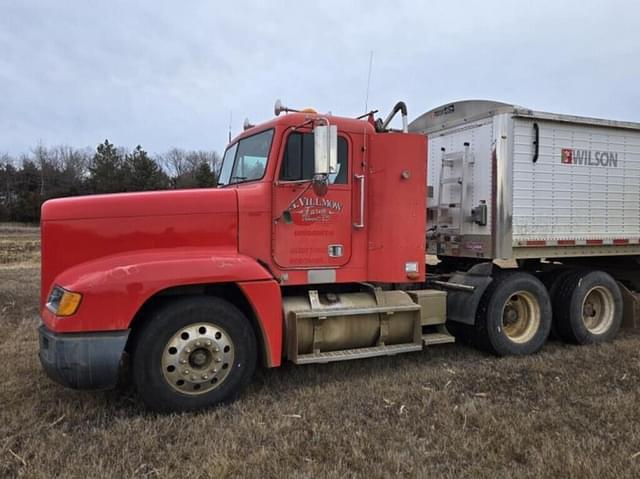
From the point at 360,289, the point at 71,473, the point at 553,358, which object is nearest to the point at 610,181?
the point at 553,358

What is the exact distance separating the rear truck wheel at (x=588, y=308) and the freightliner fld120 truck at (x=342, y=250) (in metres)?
0.02

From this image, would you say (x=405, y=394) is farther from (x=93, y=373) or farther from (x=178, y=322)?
(x=93, y=373)

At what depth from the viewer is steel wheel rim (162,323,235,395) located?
4297mm

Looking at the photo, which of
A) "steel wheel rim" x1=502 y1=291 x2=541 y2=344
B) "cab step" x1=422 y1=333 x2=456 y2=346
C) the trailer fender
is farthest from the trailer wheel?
"cab step" x1=422 y1=333 x2=456 y2=346

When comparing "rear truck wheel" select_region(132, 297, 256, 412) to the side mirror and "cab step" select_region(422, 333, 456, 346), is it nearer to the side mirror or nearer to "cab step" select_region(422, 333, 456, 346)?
the side mirror

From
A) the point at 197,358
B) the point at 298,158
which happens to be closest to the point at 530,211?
the point at 298,158

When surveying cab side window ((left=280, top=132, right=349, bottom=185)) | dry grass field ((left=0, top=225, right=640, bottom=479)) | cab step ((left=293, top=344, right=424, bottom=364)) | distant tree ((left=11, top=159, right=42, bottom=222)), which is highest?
distant tree ((left=11, top=159, right=42, bottom=222))

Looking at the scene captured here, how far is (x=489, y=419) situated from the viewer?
160 inches

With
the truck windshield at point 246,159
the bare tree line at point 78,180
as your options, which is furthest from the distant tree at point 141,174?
the truck windshield at point 246,159

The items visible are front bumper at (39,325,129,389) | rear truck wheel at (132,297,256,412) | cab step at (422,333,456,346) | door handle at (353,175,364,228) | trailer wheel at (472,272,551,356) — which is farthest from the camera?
trailer wheel at (472,272,551,356)

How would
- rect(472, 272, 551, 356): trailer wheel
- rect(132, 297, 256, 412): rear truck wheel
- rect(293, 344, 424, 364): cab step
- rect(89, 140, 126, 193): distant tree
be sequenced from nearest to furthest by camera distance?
rect(132, 297, 256, 412): rear truck wheel → rect(293, 344, 424, 364): cab step → rect(472, 272, 551, 356): trailer wheel → rect(89, 140, 126, 193): distant tree

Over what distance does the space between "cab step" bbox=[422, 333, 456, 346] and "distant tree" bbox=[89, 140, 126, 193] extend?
1862 inches

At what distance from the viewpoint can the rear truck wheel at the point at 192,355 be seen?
4203mm

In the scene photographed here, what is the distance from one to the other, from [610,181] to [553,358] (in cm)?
267
